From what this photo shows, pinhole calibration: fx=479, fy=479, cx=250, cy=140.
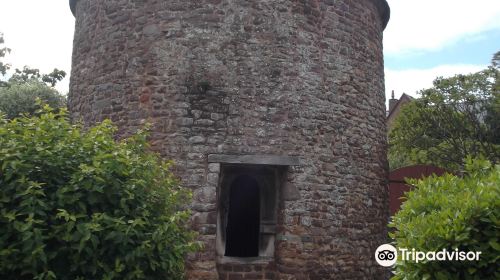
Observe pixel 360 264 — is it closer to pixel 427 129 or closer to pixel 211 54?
pixel 211 54

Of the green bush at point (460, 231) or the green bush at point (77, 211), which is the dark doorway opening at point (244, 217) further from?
the green bush at point (460, 231)

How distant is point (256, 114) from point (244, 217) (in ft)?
7.32

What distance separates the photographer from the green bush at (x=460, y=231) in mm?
3543

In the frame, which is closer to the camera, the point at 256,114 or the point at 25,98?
the point at 256,114

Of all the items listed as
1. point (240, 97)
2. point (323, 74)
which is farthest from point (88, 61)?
point (323, 74)

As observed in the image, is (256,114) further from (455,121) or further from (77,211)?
(455,121)

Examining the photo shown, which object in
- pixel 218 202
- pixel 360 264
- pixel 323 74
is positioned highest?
pixel 323 74

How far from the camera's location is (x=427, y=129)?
1571 cm

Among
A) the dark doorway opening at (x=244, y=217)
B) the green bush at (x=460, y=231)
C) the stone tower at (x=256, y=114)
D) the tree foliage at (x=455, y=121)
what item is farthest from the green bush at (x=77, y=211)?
the tree foliage at (x=455, y=121)

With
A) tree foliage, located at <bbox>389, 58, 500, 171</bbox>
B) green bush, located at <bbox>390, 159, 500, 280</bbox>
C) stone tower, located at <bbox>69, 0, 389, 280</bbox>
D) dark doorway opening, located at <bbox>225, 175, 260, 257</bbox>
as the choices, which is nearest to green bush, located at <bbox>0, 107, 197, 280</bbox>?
green bush, located at <bbox>390, 159, 500, 280</bbox>

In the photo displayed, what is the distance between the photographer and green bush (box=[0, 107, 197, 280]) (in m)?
3.75

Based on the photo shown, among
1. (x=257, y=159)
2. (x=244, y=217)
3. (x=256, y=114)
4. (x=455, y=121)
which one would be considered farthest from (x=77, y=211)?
(x=455, y=121)

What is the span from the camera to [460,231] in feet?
11.9

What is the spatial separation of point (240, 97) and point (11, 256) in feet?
14.0
